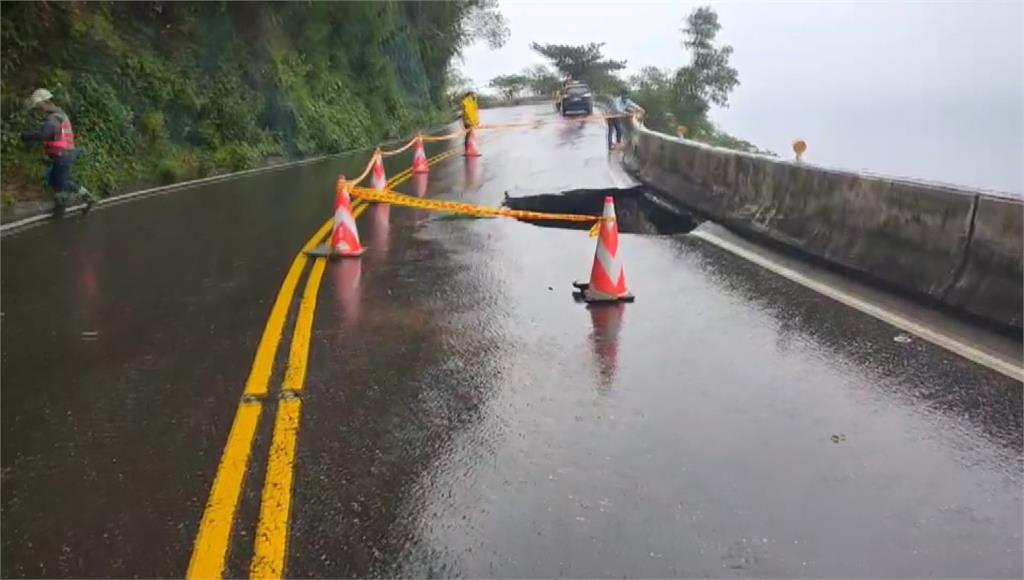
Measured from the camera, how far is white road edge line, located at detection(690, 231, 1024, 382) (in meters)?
5.80

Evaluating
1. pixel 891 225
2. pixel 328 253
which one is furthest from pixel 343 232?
pixel 891 225

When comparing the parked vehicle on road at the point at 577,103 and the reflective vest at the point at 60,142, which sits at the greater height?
the reflective vest at the point at 60,142

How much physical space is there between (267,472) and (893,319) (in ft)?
16.2

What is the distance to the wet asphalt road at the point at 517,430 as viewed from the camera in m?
3.62

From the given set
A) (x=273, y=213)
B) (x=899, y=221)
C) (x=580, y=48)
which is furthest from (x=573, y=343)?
(x=580, y=48)

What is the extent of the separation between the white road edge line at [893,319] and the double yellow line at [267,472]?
4.33m

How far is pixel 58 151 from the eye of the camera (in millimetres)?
13422

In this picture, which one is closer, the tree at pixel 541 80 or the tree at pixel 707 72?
the tree at pixel 707 72

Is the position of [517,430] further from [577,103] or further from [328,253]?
[577,103]

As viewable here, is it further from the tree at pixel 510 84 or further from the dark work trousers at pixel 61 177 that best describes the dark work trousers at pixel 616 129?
the tree at pixel 510 84

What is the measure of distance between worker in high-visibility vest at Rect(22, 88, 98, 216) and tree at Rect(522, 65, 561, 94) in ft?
271

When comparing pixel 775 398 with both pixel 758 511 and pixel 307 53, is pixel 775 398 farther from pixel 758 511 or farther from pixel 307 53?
pixel 307 53

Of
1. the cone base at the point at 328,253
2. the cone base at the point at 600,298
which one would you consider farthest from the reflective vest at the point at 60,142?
the cone base at the point at 600,298

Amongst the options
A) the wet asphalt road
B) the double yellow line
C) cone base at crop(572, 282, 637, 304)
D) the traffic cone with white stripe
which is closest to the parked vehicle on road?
the traffic cone with white stripe
